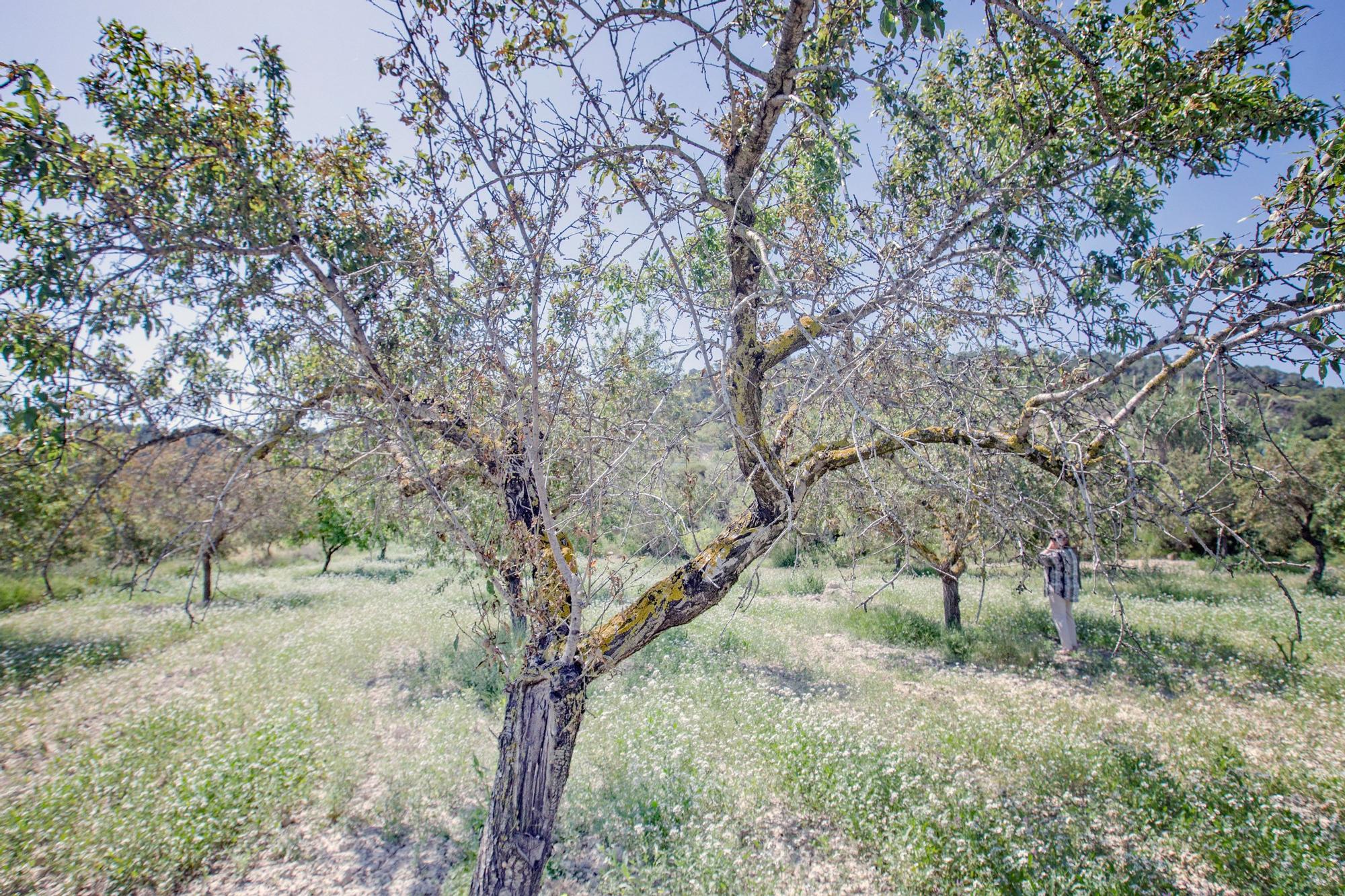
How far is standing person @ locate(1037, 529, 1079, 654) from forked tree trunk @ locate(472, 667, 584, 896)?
9.05 m

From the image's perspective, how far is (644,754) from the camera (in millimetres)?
6078

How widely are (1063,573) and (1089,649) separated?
6.26 feet

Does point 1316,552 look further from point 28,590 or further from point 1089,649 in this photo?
point 28,590

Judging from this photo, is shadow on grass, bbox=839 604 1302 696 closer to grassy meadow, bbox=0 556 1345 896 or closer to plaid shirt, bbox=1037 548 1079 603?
grassy meadow, bbox=0 556 1345 896

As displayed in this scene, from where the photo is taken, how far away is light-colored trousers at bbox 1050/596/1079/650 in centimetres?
991

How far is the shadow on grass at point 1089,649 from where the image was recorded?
8.26m

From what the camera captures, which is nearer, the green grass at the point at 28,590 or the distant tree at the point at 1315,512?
the green grass at the point at 28,590

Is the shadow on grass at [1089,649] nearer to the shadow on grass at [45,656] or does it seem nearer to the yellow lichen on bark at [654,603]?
the yellow lichen on bark at [654,603]

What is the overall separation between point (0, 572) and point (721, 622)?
2184 cm

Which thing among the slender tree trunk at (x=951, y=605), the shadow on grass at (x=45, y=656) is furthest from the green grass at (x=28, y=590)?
the slender tree trunk at (x=951, y=605)

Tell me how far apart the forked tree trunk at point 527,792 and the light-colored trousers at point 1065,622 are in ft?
Answer: 33.2

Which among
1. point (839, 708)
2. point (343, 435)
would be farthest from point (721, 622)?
point (343, 435)

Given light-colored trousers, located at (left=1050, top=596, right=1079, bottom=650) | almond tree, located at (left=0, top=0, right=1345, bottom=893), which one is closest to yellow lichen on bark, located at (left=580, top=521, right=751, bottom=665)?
almond tree, located at (left=0, top=0, right=1345, bottom=893)

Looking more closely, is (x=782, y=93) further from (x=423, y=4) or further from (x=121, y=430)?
(x=121, y=430)
